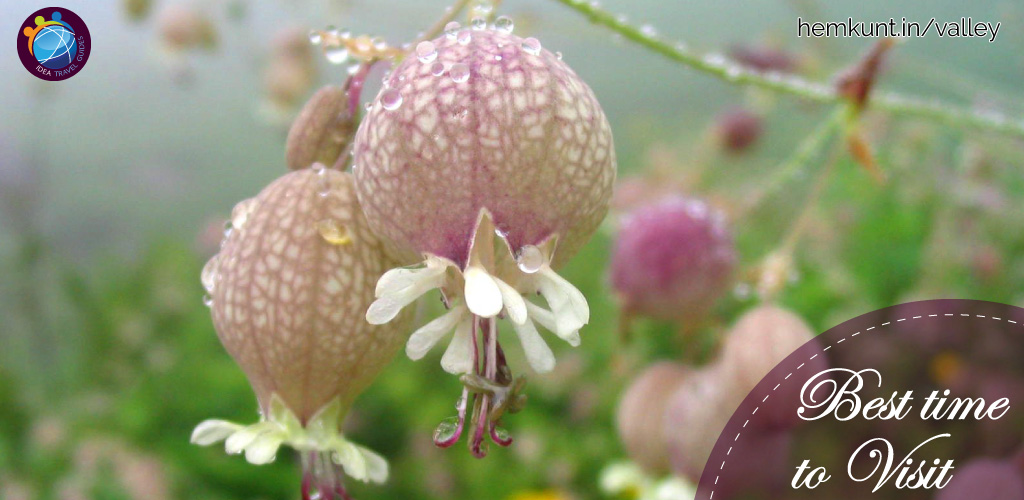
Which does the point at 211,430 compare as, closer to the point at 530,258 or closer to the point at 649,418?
the point at 530,258

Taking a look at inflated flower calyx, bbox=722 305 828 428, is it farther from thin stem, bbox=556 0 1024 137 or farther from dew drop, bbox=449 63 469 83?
dew drop, bbox=449 63 469 83

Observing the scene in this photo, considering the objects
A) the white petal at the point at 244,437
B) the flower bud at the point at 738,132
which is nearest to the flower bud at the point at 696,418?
the white petal at the point at 244,437

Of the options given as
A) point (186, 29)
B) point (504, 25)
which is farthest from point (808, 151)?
point (186, 29)

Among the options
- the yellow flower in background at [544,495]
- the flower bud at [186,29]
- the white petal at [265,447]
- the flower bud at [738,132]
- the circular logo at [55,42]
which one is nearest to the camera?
the white petal at [265,447]

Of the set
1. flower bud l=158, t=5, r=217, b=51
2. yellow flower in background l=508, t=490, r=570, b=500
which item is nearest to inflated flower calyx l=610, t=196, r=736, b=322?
yellow flower in background l=508, t=490, r=570, b=500

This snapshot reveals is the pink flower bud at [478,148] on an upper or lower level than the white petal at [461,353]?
upper

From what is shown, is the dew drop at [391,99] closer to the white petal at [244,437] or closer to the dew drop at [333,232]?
the dew drop at [333,232]
